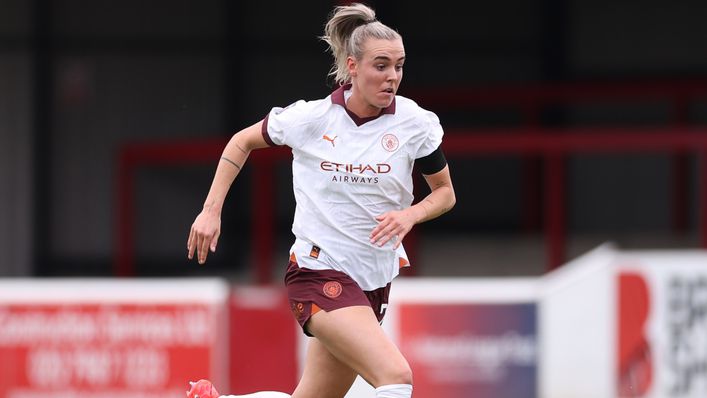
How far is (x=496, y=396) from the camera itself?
32.4 feet

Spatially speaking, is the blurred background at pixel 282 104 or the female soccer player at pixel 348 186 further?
the blurred background at pixel 282 104

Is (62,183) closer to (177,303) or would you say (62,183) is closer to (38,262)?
(38,262)

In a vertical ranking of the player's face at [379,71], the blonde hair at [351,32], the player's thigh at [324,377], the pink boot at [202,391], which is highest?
the blonde hair at [351,32]

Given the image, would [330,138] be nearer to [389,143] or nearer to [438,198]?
[389,143]

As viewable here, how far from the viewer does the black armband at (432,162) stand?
218 inches

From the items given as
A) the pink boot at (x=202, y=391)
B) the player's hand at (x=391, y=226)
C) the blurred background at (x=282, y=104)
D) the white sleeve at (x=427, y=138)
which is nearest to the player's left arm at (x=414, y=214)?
the player's hand at (x=391, y=226)

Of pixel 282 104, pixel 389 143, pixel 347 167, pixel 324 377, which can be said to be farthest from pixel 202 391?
pixel 282 104

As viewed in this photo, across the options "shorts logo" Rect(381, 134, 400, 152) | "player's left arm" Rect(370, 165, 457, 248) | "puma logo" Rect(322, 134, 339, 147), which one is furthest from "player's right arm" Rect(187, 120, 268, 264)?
"player's left arm" Rect(370, 165, 457, 248)

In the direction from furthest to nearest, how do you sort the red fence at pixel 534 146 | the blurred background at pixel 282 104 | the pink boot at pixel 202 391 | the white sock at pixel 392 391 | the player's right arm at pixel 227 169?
the blurred background at pixel 282 104 → the red fence at pixel 534 146 → the pink boot at pixel 202 391 → the player's right arm at pixel 227 169 → the white sock at pixel 392 391

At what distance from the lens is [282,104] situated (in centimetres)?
1636

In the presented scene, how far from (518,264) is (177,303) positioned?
5.10m

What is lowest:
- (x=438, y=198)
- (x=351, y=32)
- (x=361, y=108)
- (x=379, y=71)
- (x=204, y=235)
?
(x=204, y=235)

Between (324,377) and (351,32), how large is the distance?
1248 millimetres

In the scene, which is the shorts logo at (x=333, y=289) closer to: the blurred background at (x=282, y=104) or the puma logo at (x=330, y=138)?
the puma logo at (x=330, y=138)
